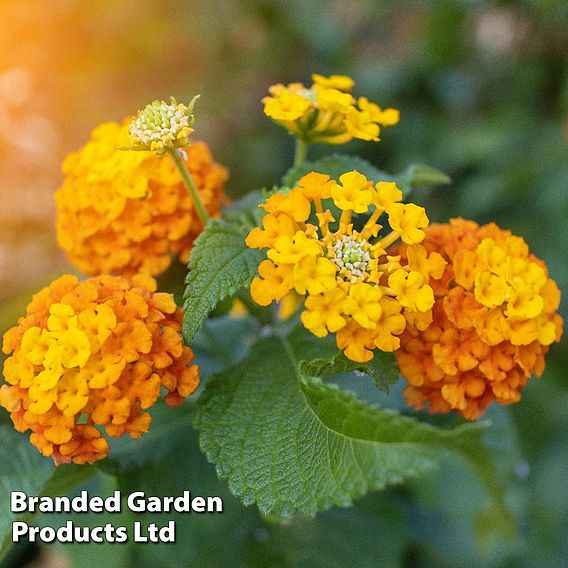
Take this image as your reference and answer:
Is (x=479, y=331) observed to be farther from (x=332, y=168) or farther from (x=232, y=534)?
(x=232, y=534)

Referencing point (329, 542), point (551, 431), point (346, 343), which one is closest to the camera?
point (346, 343)

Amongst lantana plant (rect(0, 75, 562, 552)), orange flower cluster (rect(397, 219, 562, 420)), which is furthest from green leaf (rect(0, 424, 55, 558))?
orange flower cluster (rect(397, 219, 562, 420))

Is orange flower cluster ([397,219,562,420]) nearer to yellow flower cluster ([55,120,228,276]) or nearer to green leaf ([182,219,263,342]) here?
green leaf ([182,219,263,342])

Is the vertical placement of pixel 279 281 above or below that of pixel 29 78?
below

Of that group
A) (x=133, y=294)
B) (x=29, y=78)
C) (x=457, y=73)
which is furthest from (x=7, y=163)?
(x=133, y=294)

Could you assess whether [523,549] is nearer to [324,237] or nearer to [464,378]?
[464,378]

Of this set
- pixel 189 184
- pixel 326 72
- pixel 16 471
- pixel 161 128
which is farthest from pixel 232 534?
pixel 326 72

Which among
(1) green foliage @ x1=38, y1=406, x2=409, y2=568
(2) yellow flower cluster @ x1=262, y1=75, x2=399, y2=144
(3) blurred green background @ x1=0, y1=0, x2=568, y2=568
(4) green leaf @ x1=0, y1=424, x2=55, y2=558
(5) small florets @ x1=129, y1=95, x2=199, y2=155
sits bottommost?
(1) green foliage @ x1=38, y1=406, x2=409, y2=568
